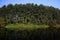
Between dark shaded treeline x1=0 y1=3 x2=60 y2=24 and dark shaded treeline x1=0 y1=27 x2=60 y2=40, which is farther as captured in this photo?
dark shaded treeline x1=0 y1=3 x2=60 y2=24

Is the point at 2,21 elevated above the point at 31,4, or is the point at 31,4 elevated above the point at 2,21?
the point at 31,4

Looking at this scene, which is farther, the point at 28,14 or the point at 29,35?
the point at 28,14

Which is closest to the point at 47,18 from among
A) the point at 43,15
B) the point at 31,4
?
the point at 43,15

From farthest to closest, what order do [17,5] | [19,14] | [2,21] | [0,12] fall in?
[17,5]
[0,12]
[19,14]
[2,21]

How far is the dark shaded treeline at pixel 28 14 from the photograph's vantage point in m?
112

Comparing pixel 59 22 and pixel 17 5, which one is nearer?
pixel 59 22

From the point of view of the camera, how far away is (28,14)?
121375 mm

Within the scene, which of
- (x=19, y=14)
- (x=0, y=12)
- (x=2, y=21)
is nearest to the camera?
(x=2, y=21)

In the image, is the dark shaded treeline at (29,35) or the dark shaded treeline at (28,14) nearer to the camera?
the dark shaded treeline at (29,35)

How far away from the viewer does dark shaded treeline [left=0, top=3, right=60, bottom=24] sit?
4428 inches

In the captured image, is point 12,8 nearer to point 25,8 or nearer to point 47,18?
point 25,8

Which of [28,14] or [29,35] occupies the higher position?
[28,14]

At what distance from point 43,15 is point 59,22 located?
12.4 metres

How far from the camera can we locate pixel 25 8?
12706 cm
